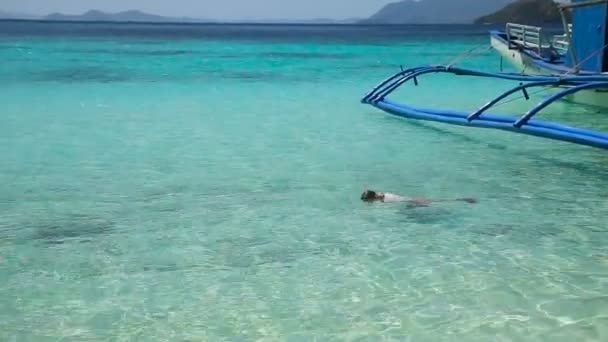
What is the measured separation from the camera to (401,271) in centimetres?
412

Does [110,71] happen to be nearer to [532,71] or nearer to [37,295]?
[532,71]

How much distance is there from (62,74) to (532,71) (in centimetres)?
1323

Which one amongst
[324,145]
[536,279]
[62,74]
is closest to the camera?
[536,279]

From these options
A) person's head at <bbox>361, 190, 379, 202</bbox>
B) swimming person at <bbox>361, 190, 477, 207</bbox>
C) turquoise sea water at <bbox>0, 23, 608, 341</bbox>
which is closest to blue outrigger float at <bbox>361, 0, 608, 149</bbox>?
turquoise sea water at <bbox>0, 23, 608, 341</bbox>

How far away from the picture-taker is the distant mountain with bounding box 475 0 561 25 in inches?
5094

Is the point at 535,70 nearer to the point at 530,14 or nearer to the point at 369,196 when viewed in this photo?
the point at 369,196

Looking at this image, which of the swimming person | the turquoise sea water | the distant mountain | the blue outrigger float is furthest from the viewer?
the distant mountain

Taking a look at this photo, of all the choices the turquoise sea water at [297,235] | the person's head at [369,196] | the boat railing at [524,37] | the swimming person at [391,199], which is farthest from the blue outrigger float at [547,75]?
the person's head at [369,196]

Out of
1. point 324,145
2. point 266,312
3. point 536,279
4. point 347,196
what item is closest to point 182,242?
point 266,312

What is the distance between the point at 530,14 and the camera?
134750 mm

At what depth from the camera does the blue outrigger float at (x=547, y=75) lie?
21.7 ft

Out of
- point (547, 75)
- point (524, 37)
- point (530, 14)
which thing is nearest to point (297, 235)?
point (547, 75)

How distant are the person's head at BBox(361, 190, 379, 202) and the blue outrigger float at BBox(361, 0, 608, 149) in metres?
1.91

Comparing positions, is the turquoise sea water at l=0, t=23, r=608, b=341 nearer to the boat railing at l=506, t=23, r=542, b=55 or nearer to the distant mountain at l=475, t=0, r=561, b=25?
the boat railing at l=506, t=23, r=542, b=55
